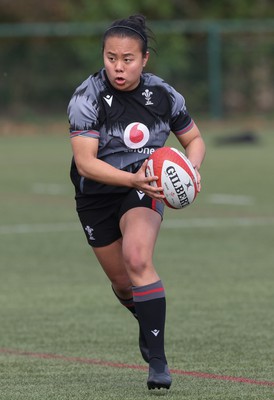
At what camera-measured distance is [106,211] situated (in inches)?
272

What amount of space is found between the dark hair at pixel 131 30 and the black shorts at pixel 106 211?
0.81 meters

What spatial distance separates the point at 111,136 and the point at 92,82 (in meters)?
0.32

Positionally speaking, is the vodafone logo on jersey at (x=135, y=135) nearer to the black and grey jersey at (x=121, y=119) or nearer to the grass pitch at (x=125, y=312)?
the black and grey jersey at (x=121, y=119)

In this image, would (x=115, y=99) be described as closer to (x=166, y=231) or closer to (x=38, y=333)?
(x=38, y=333)

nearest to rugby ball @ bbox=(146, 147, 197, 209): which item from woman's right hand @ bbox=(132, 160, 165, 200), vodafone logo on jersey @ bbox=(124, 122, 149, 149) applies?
woman's right hand @ bbox=(132, 160, 165, 200)

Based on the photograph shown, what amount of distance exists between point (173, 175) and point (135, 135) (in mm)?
438

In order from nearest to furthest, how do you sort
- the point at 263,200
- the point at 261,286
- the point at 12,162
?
the point at 261,286
the point at 263,200
the point at 12,162

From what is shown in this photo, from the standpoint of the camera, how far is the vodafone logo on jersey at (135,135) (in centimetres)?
672

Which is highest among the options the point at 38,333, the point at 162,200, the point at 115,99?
the point at 115,99

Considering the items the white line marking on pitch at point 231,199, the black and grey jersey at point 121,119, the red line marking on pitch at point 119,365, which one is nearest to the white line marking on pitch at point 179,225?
the white line marking on pitch at point 231,199

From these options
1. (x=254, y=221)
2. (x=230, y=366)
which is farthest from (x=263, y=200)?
(x=230, y=366)

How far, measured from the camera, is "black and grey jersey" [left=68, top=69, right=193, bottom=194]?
6641mm

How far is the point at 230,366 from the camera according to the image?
7.26m

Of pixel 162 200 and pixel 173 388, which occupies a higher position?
pixel 162 200
